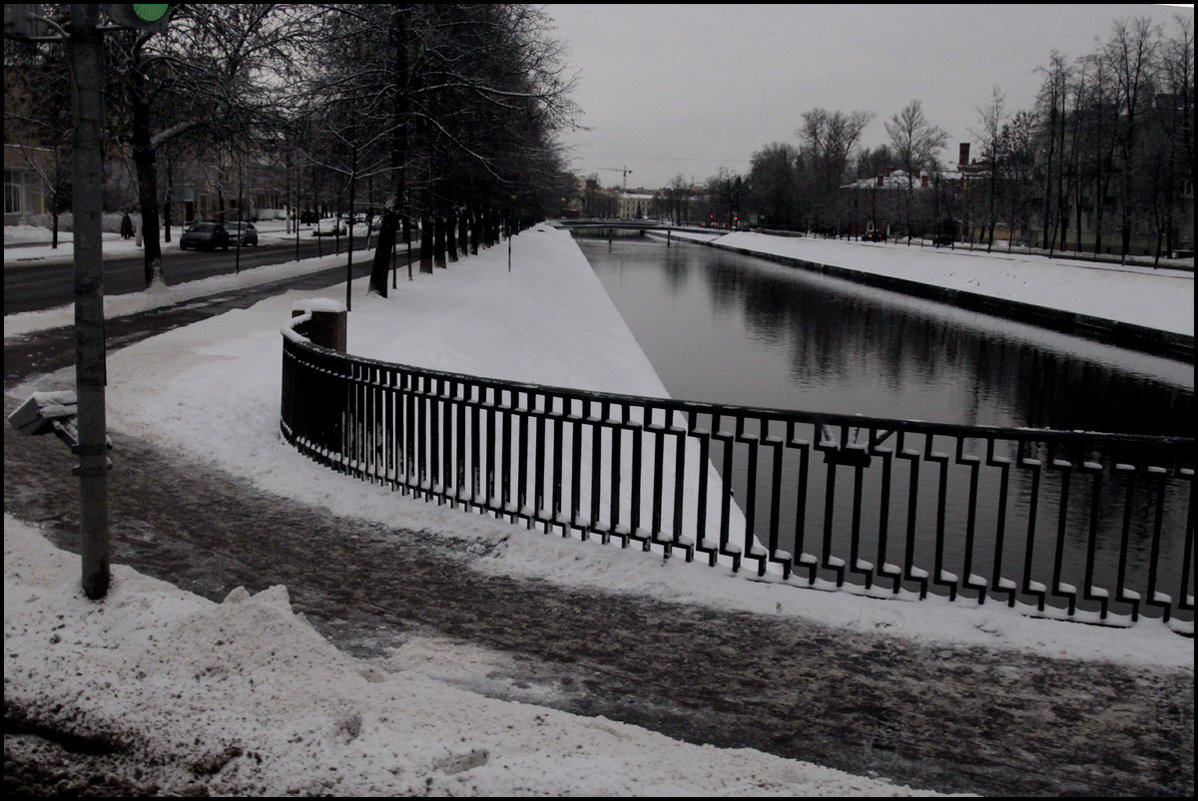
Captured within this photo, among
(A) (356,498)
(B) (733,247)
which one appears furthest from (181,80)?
(B) (733,247)

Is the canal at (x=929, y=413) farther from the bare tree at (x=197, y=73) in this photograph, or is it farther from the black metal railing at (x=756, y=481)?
the bare tree at (x=197, y=73)

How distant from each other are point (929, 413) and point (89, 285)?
780 inches

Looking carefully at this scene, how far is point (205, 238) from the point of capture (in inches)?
1836

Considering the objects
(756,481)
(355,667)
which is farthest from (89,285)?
(756,481)

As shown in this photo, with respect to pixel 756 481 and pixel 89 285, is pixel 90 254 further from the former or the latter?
pixel 756 481

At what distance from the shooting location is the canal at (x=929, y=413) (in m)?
6.11

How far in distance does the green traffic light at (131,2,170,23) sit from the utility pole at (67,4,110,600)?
184 mm

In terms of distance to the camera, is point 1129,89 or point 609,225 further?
point 609,225

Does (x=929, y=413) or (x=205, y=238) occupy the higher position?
(x=205, y=238)

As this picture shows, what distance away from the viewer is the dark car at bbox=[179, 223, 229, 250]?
46.7 m

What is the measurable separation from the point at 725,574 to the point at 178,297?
20.6 m

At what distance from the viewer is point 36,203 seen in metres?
49.3

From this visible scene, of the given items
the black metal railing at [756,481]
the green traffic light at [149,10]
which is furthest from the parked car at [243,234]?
the green traffic light at [149,10]

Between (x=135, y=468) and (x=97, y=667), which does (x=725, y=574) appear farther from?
(x=135, y=468)
